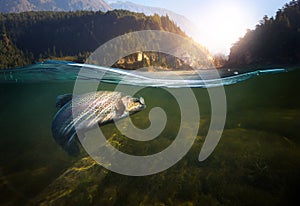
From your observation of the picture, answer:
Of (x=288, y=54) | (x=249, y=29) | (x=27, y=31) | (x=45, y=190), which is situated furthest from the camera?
(x=27, y=31)

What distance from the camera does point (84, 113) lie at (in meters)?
3.93

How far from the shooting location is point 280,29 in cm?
2800

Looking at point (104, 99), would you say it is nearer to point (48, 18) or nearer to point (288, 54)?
point (288, 54)

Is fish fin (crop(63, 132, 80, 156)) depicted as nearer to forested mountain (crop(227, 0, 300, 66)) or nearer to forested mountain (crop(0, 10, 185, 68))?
forested mountain (crop(227, 0, 300, 66))

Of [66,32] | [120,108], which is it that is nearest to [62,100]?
[120,108]

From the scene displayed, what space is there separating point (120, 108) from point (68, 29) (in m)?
105

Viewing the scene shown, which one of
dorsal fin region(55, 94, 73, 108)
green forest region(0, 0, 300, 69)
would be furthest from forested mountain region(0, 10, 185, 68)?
dorsal fin region(55, 94, 73, 108)

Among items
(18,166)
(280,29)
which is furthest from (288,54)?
(18,166)

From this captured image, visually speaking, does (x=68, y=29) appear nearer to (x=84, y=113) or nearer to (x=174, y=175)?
(x=84, y=113)

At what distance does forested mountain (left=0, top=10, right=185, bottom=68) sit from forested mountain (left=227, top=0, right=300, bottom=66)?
53.0 metres

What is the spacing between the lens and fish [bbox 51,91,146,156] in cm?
354

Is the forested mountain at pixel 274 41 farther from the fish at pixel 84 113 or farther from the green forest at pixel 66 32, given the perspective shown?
the fish at pixel 84 113

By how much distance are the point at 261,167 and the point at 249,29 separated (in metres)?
41.5

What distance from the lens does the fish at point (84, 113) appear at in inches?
139
